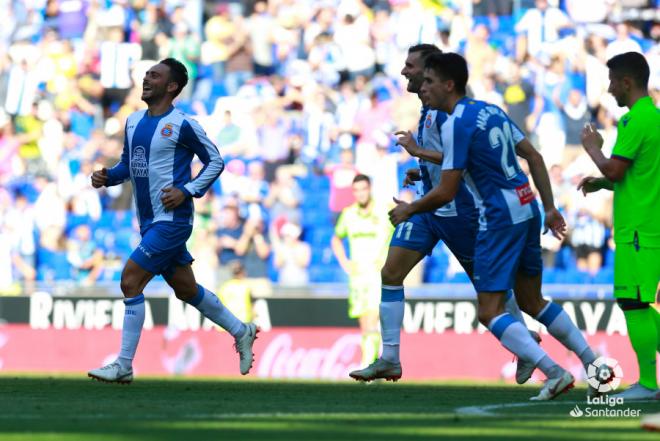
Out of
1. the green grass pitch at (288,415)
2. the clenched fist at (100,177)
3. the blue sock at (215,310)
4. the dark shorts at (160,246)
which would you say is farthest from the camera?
the blue sock at (215,310)

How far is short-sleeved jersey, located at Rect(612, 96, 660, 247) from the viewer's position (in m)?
9.60

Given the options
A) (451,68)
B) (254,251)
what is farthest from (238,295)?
(451,68)

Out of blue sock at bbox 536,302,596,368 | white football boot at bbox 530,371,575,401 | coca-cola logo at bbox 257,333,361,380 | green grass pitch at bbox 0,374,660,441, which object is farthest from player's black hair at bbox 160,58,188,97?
coca-cola logo at bbox 257,333,361,380

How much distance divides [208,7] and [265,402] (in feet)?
49.1

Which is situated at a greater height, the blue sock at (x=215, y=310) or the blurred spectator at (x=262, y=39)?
the blurred spectator at (x=262, y=39)

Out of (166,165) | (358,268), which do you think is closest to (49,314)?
(358,268)

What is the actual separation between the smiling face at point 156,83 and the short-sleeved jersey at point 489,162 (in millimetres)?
2941

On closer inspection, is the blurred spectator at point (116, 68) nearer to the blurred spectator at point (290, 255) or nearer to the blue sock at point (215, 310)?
the blurred spectator at point (290, 255)

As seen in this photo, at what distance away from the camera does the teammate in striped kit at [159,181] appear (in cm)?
1075

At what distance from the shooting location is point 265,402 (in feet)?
30.1

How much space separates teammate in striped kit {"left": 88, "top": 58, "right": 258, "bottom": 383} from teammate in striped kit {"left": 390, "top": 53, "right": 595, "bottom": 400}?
2.46 metres

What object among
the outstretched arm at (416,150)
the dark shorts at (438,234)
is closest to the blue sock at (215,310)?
the dark shorts at (438,234)

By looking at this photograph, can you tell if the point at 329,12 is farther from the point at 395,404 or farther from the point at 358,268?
the point at 395,404

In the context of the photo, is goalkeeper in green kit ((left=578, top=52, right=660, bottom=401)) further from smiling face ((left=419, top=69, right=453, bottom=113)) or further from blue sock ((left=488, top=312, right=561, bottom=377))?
smiling face ((left=419, top=69, right=453, bottom=113))
